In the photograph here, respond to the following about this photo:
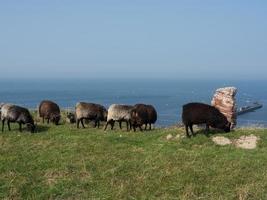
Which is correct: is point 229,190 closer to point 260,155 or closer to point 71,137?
point 260,155

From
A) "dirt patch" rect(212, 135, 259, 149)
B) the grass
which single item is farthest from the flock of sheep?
"dirt patch" rect(212, 135, 259, 149)

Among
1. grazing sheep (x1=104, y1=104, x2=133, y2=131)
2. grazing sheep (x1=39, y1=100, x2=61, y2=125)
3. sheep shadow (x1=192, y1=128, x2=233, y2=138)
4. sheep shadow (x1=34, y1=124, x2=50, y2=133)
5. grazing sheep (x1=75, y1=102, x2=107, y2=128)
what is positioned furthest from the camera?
grazing sheep (x1=39, y1=100, x2=61, y2=125)

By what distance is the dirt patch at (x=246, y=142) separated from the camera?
18580mm

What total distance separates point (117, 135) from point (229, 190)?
7.81m

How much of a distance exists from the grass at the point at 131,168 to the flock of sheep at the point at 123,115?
1.12 m

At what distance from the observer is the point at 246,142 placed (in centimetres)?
1888

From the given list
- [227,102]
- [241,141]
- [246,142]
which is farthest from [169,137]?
[227,102]

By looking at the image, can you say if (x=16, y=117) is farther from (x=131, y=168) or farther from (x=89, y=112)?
(x=131, y=168)

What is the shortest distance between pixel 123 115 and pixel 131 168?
8.38 metres

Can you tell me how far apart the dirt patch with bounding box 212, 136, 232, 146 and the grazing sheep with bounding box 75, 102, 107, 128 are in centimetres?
798

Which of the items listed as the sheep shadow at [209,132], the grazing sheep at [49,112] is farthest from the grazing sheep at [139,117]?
the grazing sheep at [49,112]

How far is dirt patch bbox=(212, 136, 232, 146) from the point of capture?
19109 millimetres

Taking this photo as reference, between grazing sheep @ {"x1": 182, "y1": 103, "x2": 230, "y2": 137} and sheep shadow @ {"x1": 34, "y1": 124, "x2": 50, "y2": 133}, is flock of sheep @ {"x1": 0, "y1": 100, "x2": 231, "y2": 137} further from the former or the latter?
sheep shadow @ {"x1": 34, "y1": 124, "x2": 50, "y2": 133}

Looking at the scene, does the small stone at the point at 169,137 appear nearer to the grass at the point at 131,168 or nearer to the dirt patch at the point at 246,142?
the grass at the point at 131,168
